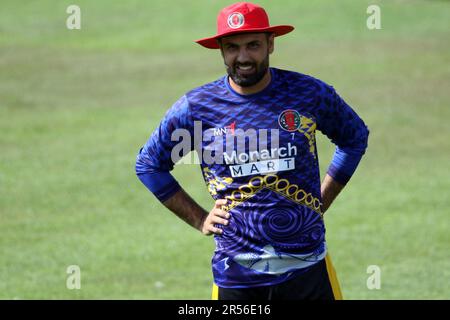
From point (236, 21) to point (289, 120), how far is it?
65 cm

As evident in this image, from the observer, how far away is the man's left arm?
652cm

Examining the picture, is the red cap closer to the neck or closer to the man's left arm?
the neck

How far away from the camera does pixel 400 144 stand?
19.8m

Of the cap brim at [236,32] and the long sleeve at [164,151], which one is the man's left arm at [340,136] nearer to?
the cap brim at [236,32]

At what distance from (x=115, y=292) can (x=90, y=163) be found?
25.1 ft

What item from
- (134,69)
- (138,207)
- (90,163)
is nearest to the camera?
(138,207)

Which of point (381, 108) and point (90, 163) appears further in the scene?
point (381, 108)

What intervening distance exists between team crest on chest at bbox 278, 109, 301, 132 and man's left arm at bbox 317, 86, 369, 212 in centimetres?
21

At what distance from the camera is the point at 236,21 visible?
631cm

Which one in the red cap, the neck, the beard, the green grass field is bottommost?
the green grass field

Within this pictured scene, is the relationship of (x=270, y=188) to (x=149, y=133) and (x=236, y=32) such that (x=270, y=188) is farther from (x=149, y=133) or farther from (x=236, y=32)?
(x=149, y=133)

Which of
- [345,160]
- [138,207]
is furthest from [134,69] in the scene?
[345,160]

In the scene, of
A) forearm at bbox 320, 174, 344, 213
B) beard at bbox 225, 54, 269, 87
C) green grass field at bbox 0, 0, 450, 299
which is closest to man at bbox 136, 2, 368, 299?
beard at bbox 225, 54, 269, 87

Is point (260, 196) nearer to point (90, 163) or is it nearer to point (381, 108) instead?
point (90, 163)
